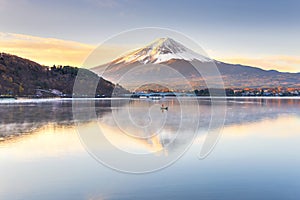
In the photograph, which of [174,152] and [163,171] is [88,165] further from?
[174,152]

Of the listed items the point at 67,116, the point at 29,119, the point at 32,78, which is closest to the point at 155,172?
the point at 29,119

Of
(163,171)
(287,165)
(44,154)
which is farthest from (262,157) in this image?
(44,154)

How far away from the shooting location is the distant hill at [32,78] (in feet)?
235

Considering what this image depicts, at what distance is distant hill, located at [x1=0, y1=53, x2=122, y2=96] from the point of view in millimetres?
→ 71562

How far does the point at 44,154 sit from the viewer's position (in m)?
7.75

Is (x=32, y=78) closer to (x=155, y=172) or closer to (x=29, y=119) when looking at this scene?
(x=29, y=119)

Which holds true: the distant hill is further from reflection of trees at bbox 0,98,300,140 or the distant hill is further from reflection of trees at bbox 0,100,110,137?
reflection of trees at bbox 0,100,110,137

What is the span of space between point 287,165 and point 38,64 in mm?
98355

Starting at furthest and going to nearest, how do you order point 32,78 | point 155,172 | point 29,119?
point 32,78 < point 29,119 < point 155,172

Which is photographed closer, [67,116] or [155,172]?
[155,172]

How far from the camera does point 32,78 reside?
83125mm

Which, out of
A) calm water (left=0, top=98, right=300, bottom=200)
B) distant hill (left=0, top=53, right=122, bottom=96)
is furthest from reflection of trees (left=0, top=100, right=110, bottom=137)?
distant hill (left=0, top=53, right=122, bottom=96)

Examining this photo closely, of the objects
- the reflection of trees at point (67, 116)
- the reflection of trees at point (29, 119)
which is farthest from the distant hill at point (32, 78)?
the reflection of trees at point (29, 119)

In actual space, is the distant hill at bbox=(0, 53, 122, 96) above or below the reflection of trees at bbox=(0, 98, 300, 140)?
above
